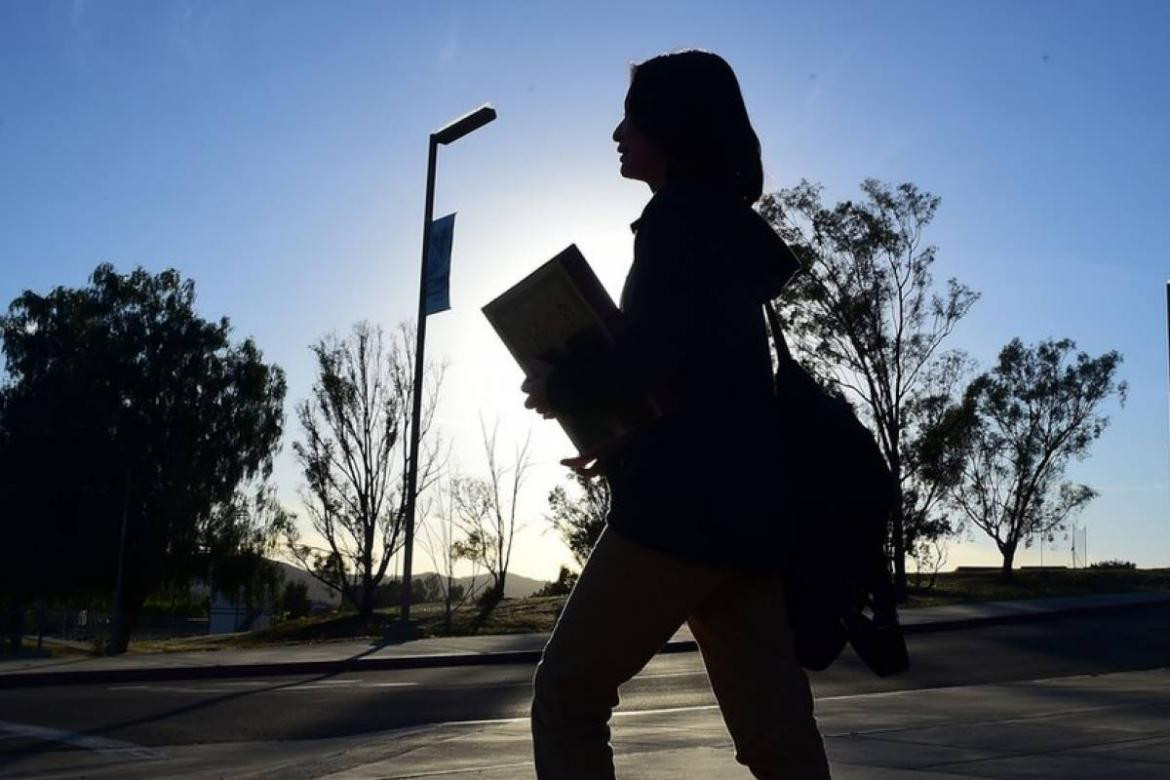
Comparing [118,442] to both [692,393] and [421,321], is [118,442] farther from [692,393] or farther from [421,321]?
[692,393]

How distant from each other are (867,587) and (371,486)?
3234cm

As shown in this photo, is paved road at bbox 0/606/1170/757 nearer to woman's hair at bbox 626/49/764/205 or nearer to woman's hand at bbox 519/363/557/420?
woman's hand at bbox 519/363/557/420

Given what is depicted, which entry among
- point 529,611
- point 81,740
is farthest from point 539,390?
point 529,611

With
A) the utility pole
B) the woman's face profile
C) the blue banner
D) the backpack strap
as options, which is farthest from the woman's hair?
the utility pole

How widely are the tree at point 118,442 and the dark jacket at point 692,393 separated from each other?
4057 cm

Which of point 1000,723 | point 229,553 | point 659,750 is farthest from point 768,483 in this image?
point 229,553

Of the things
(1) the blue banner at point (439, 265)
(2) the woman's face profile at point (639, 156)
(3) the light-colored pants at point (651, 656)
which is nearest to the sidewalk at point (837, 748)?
(3) the light-colored pants at point (651, 656)

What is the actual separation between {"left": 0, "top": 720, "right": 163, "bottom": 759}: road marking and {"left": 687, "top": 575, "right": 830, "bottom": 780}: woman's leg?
5.63 metres

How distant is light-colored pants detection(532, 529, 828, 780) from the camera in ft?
8.93

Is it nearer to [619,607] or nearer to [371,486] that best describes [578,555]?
[371,486]

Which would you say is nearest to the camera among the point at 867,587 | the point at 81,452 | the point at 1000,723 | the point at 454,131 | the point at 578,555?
the point at 867,587

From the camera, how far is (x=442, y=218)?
19844 mm

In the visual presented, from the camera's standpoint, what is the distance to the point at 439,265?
19.8 m

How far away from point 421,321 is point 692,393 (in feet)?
60.9
